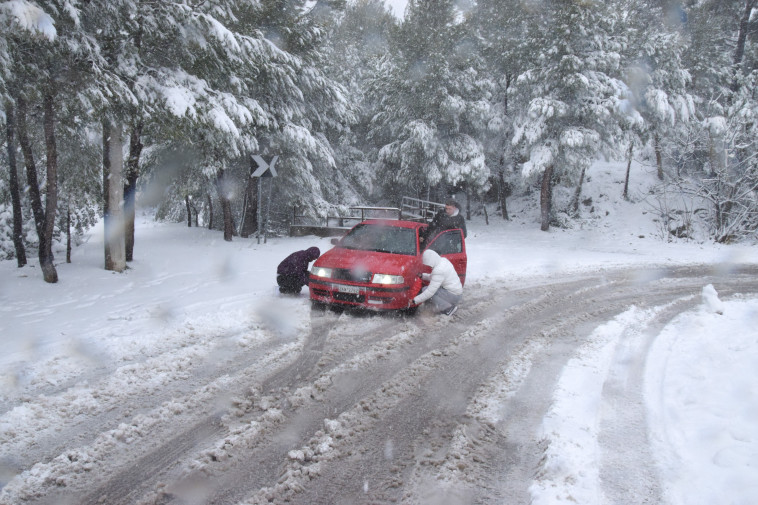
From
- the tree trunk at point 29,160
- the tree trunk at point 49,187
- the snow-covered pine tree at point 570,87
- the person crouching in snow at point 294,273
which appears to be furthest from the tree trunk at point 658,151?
the tree trunk at point 29,160

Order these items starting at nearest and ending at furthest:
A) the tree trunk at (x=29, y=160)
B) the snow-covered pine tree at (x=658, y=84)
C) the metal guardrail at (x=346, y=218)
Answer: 1. the tree trunk at (x=29, y=160)
2. the metal guardrail at (x=346, y=218)
3. the snow-covered pine tree at (x=658, y=84)

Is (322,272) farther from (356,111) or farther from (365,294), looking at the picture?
(356,111)

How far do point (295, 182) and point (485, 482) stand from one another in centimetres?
1495

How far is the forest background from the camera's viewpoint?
759 centimetres

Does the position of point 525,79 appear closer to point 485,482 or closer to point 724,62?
point 724,62

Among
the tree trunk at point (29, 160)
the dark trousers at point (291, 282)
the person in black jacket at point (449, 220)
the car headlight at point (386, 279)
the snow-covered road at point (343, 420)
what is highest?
the tree trunk at point (29, 160)

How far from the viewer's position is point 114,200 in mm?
9367

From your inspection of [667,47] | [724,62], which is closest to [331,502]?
[667,47]

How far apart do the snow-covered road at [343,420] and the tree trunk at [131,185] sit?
18.0ft

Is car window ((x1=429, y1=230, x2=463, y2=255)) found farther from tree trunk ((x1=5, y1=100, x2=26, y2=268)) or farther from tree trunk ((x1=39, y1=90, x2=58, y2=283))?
tree trunk ((x1=5, y1=100, x2=26, y2=268))

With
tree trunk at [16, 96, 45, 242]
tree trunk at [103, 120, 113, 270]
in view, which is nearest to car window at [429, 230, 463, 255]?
tree trunk at [103, 120, 113, 270]

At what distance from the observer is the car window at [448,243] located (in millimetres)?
8445

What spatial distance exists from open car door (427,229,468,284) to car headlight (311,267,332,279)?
7.13ft

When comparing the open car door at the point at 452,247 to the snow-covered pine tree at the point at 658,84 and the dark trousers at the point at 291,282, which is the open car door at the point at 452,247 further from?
the snow-covered pine tree at the point at 658,84
